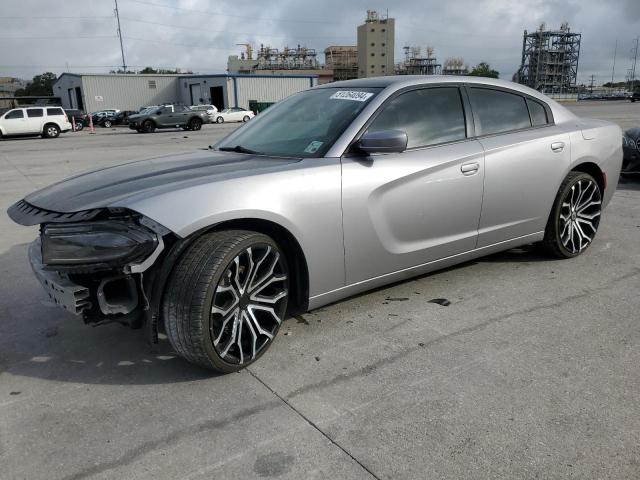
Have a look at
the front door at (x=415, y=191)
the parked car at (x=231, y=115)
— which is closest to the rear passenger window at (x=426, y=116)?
the front door at (x=415, y=191)

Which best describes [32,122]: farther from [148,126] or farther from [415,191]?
[415,191]

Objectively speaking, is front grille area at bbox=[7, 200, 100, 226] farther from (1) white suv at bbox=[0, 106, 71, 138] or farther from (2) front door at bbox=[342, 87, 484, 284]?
(1) white suv at bbox=[0, 106, 71, 138]

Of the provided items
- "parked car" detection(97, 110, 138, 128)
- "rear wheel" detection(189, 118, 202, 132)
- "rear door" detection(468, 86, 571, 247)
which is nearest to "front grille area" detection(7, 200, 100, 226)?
"rear door" detection(468, 86, 571, 247)

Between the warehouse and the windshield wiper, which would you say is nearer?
the windshield wiper

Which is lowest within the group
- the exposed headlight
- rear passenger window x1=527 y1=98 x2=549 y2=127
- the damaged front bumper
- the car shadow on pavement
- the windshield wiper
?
the car shadow on pavement

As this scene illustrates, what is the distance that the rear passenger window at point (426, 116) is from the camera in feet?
11.4

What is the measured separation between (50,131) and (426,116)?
28.8m

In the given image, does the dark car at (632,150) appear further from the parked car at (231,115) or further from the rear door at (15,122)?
the parked car at (231,115)

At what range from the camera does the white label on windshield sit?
11.5ft

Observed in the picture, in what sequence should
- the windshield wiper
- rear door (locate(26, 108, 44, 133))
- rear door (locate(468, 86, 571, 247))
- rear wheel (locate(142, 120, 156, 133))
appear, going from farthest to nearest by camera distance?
rear wheel (locate(142, 120, 156, 133)) → rear door (locate(26, 108, 44, 133)) → rear door (locate(468, 86, 571, 247)) → the windshield wiper

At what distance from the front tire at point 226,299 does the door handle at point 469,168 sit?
1484 millimetres

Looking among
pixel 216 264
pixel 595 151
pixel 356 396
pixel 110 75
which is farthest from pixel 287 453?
pixel 110 75

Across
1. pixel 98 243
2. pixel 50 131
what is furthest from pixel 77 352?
pixel 50 131

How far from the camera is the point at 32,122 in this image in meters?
27.5
